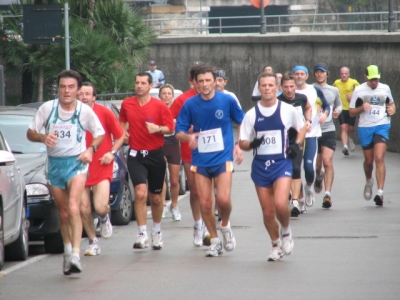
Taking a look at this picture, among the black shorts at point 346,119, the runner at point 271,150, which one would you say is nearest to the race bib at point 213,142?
the runner at point 271,150

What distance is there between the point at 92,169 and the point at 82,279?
181 centimetres

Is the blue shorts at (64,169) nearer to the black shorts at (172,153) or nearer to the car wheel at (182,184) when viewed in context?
the black shorts at (172,153)

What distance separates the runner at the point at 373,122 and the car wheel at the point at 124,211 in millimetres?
3600

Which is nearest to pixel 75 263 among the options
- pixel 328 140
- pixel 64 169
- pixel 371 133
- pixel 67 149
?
pixel 64 169

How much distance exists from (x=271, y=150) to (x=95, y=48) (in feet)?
50.0

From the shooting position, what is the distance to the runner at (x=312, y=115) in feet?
49.5

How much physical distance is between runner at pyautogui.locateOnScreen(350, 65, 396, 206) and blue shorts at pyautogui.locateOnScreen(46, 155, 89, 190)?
6.71m

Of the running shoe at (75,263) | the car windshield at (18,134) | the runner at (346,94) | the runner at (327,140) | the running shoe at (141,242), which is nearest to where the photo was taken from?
the running shoe at (75,263)

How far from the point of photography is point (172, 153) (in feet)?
48.1

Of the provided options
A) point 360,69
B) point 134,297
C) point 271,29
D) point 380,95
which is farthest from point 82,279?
point 271,29

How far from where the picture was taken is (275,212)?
35.6 ft

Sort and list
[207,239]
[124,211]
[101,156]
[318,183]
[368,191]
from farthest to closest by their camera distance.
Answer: [318,183] < [368,191] < [124,211] < [207,239] < [101,156]

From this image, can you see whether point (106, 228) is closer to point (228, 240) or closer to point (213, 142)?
point (228, 240)

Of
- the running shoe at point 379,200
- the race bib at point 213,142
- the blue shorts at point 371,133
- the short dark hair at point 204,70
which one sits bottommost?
the running shoe at point 379,200
